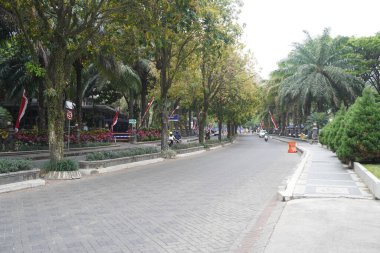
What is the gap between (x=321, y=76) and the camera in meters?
48.4

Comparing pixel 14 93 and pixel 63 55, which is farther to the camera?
pixel 14 93

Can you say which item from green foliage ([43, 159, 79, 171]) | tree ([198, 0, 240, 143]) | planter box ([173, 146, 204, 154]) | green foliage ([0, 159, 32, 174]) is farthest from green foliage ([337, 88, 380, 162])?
planter box ([173, 146, 204, 154])

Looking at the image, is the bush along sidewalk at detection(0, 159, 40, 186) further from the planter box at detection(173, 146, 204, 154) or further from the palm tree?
the palm tree

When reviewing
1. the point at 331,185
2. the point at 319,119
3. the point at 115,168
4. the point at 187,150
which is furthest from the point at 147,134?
the point at 331,185

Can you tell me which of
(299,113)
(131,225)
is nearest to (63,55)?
(131,225)

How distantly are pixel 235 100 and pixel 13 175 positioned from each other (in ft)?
95.4

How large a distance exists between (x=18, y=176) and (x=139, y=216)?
17.3ft

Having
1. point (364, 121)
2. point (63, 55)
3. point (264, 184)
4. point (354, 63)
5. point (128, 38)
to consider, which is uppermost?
point (354, 63)

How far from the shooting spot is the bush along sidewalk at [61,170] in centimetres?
1388

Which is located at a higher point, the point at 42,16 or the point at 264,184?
the point at 42,16

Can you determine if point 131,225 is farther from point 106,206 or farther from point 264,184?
point 264,184

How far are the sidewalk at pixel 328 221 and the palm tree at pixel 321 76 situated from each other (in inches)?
1457

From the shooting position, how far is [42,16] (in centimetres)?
1456

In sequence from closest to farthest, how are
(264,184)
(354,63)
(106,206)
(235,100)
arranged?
(106,206) → (264,184) → (235,100) → (354,63)
